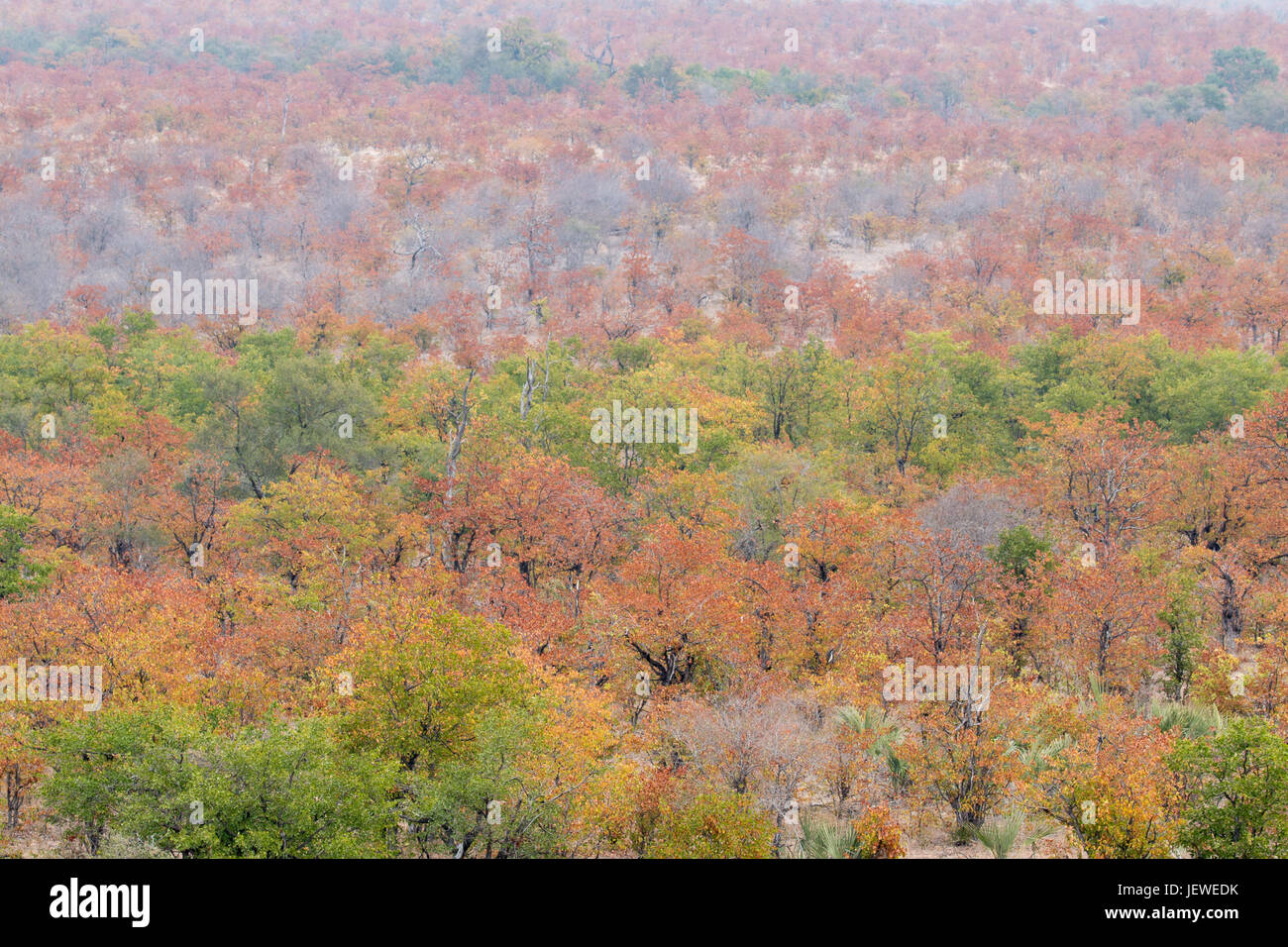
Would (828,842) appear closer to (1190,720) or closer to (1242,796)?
(1242,796)

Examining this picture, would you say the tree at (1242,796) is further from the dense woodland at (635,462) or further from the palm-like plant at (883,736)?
the palm-like plant at (883,736)

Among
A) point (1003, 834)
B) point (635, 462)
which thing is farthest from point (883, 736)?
point (635, 462)

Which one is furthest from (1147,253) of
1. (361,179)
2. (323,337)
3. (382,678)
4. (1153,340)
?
(382,678)

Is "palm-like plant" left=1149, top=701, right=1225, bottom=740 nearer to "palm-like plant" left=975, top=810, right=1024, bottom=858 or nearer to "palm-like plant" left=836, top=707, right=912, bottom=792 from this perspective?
"palm-like plant" left=975, top=810, right=1024, bottom=858

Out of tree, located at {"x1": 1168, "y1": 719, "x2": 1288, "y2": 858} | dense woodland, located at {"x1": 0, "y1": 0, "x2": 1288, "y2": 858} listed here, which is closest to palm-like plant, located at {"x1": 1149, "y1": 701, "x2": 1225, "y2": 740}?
dense woodland, located at {"x1": 0, "y1": 0, "x2": 1288, "y2": 858}

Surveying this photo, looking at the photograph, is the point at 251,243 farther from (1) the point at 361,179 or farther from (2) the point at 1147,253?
(2) the point at 1147,253

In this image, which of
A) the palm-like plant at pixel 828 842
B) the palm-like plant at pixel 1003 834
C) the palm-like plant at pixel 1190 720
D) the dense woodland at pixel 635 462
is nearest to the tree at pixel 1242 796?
the dense woodland at pixel 635 462

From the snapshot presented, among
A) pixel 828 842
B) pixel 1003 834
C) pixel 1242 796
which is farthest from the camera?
pixel 1003 834

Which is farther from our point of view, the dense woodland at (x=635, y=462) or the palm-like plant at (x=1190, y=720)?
the palm-like plant at (x=1190, y=720)

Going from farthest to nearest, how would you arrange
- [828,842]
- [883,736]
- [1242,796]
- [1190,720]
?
[1190,720] < [883,736] < [828,842] < [1242,796]
